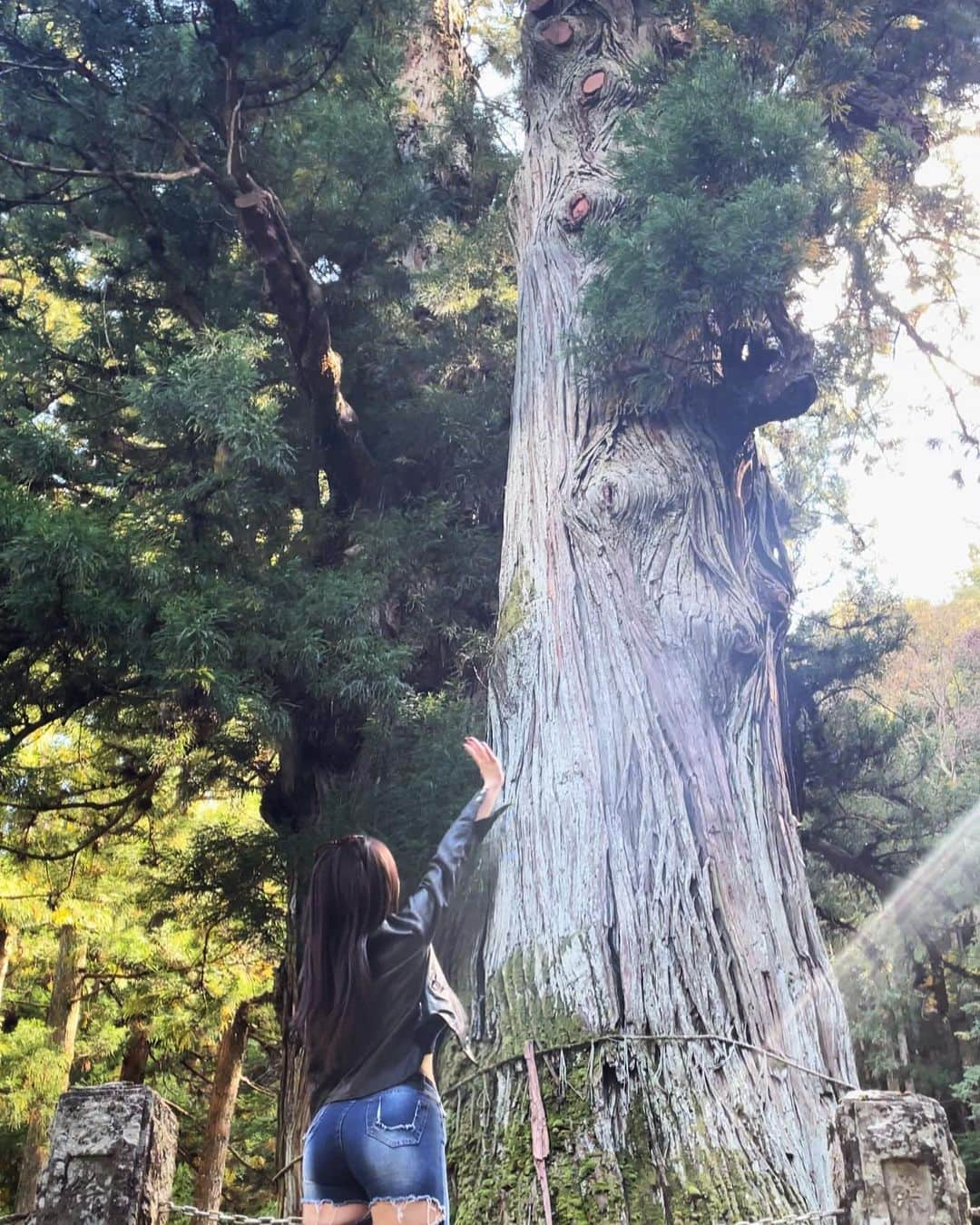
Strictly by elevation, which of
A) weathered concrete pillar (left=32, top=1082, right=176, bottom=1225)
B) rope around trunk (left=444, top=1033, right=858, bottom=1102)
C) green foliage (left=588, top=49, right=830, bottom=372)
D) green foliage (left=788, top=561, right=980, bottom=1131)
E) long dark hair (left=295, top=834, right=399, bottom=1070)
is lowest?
weathered concrete pillar (left=32, top=1082, right=176, bottom=1225)

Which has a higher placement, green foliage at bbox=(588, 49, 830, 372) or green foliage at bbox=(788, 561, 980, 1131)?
green foliage at bbox=(588, 49, 830, 372)

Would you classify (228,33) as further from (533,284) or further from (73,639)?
(73,639)

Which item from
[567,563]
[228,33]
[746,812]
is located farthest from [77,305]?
[746,812]

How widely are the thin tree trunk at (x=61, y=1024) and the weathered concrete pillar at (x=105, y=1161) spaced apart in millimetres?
8023

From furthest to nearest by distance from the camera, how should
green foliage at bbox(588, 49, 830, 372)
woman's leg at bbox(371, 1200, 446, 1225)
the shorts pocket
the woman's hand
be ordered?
1. green foliage at bbox(588, 49, 830, 372)
2. the woman's hand
3. the shorts pocket
4. woman's leg at bbox(371, 1200, 446, 1225)

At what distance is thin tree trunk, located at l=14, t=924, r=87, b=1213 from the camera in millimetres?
9516

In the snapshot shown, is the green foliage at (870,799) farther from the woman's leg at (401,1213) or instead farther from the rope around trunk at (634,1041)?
the woman's leg at (401,1213)

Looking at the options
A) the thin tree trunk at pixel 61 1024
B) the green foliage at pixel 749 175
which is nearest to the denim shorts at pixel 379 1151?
the green foliage at pixel 749 175

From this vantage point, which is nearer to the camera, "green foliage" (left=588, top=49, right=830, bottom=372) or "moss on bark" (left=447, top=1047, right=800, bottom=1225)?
"moss on bark" (left=447, top=1047, right=800, bottom=1225)

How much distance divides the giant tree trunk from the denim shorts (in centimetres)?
45

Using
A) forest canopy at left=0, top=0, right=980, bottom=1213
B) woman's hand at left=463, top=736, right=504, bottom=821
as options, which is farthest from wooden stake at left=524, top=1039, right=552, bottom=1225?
forest canopy at left=0, top=0, right=980, bottom=1213

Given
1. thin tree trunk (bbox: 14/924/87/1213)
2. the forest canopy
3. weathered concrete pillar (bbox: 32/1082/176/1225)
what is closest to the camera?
weathered concrete pillar (bbox: 32/1082/176/1225)

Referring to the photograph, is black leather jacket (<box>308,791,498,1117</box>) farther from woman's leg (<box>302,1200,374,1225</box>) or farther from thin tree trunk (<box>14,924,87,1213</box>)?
thin tree trunk (<box>14,924,87,1213</box>)

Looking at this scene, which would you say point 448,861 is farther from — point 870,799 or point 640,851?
point 870,799
